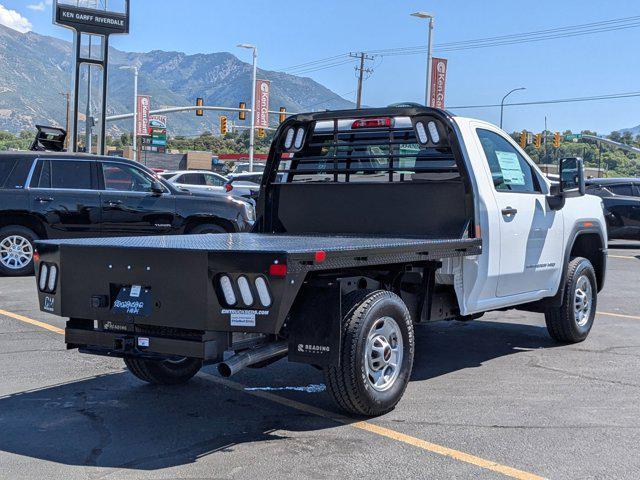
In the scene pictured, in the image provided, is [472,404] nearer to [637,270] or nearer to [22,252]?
[22,252]

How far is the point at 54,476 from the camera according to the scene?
4328 mm

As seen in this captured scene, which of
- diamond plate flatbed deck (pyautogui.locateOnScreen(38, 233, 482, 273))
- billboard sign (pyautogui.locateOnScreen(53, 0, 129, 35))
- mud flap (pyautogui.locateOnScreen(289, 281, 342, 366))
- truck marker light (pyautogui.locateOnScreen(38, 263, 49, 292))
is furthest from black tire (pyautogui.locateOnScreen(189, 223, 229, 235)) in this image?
billboard sign (pyautogui.locateOnScreen(53, 0, 129, 35))

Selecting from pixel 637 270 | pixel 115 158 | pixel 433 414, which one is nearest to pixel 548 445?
pixel 433 414

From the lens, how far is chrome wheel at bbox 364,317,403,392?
5300 mm

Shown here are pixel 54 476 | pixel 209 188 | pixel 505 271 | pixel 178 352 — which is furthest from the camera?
pixel 209 188

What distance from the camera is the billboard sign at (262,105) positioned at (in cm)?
5609

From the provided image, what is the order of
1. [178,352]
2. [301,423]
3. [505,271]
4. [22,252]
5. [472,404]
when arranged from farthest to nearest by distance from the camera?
1. [22,252]
2. [505,271]
3. [472,404]
4. [301,423]
5. [178,352]

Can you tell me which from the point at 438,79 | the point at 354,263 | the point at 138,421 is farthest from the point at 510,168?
the point at 438,79

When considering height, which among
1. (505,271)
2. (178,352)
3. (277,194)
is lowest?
(178,352)

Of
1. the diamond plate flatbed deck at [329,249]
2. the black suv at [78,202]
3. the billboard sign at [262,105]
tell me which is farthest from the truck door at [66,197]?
the billboard sign at [262,105]

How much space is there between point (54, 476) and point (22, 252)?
8.95 m

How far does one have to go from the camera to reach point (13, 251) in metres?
12.6

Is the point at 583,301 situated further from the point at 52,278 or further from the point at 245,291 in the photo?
the point at 52,278

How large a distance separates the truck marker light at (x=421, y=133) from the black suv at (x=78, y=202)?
7.30m
